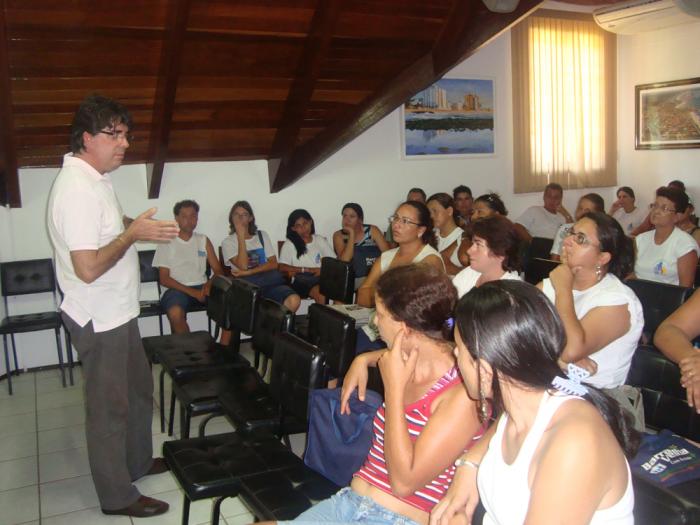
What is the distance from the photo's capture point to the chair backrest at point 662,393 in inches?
89.7

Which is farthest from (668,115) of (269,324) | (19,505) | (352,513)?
(19,505)

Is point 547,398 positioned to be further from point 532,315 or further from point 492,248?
point 492,248

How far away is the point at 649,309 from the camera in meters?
3.25

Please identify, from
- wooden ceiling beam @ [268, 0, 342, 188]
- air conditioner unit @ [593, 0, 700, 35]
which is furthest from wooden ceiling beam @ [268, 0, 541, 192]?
air conditioner unit @ [593, 0, 700, 35]

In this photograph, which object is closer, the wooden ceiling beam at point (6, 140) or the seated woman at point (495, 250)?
the seated woman at point (495, 250)

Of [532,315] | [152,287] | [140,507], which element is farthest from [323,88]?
[532,315]

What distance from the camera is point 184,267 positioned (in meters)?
5.57

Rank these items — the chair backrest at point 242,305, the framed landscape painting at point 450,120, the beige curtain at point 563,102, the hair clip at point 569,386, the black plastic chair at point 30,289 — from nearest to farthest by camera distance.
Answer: the hair clip at point 569,386
the chair backrest at point 242,305
the black plastic chair at point 30,289
the framed landscape painting at point 450,120
the beige curtain at point 563,102

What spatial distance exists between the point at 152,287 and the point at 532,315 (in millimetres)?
5170

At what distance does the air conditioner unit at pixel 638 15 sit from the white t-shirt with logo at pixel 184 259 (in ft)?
15.4

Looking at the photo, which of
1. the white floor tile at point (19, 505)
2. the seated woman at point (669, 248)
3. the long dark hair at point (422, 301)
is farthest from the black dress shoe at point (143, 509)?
the seated woman at point (669, 248)

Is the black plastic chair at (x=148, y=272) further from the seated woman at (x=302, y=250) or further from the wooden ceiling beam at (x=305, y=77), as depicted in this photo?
the wooden ceiling beam at (x=305, y=77)

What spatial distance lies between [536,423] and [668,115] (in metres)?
7.75

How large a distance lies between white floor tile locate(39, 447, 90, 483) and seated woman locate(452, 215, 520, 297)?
92.3 inches
